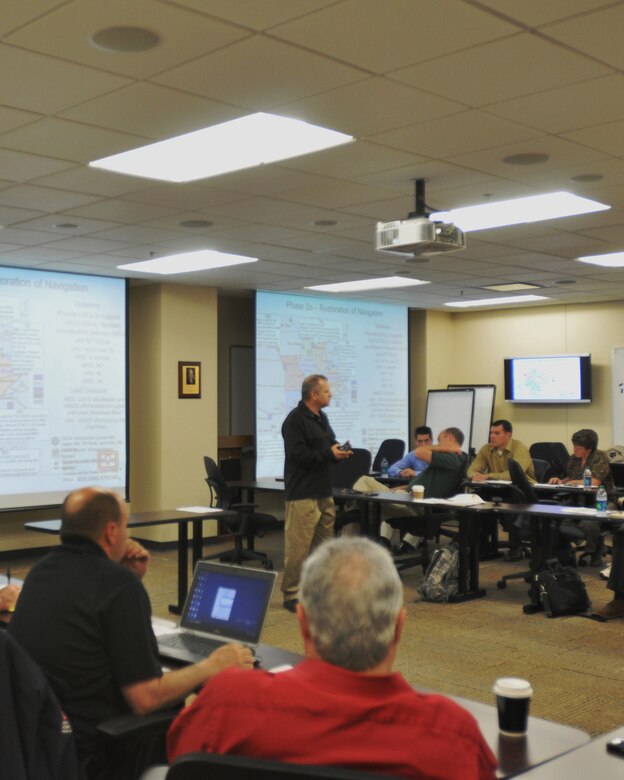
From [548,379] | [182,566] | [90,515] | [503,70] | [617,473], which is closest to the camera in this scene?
[90,515]

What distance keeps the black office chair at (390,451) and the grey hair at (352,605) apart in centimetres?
946

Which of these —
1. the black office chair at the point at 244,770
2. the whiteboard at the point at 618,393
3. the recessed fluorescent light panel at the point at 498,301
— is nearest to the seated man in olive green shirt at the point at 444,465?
the recessed fluorescent light panel at the point at 498,301

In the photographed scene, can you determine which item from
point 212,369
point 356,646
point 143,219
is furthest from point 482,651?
point 212,369

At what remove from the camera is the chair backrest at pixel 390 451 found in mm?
11039

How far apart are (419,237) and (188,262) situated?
3.77 m

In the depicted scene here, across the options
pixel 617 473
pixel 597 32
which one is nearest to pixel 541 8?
pixel 597 32

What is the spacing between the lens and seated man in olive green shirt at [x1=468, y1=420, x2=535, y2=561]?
9016mm

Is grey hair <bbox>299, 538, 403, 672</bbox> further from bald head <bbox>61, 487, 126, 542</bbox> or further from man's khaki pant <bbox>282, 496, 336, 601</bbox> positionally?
man's khaki pant <bbox>282, 496, 336, 601</bbox>

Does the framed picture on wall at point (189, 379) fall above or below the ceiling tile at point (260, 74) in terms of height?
below

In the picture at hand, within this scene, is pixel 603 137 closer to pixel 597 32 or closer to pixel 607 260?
pixel 597 32

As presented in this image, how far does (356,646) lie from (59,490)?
7895 millimetres

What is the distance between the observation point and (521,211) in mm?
6250

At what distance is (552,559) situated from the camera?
688 cm

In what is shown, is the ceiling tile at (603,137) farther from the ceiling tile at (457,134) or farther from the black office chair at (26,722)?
the black office chair at (26,722)
